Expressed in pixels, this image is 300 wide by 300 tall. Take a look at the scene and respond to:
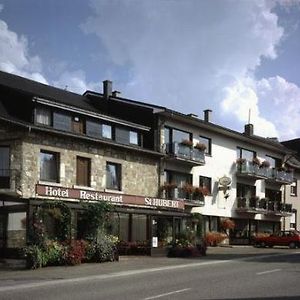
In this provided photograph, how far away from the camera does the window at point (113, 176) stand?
34.7 meters

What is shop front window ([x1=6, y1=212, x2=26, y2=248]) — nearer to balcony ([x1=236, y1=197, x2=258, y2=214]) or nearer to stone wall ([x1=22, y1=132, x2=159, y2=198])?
stone wall ([x1=22, y1=132, x2=159, y2=198])

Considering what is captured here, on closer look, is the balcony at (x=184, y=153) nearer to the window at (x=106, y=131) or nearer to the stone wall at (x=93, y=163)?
the stone wall at (x=93, y=163)

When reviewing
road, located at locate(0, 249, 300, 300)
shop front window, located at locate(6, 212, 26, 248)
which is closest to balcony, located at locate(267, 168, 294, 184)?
shop front window, located at locate(6, 212, 26, 248)

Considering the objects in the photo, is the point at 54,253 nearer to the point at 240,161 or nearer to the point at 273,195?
the point at 240,161

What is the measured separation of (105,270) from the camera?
874 inches

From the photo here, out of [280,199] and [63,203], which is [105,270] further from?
[280,199]

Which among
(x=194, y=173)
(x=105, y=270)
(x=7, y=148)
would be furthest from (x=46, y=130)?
(x=194, y=173)

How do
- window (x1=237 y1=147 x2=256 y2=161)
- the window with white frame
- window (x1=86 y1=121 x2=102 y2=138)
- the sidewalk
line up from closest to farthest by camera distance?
the sidewalk
window (x1=86 y1=121 x2=102 y2=138)
window (x1=237 y1=147 x2=256 y2=161)
the window with white frame

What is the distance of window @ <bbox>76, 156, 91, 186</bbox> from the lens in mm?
32625

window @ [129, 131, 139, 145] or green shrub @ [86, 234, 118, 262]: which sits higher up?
window @ [129, 131, 139, 145]

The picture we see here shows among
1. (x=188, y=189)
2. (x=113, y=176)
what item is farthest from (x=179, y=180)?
(x=113, y=176)

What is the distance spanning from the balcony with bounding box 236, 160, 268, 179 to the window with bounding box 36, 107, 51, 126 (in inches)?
796

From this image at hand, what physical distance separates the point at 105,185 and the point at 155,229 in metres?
4.22

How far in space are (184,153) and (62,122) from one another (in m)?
10.7
